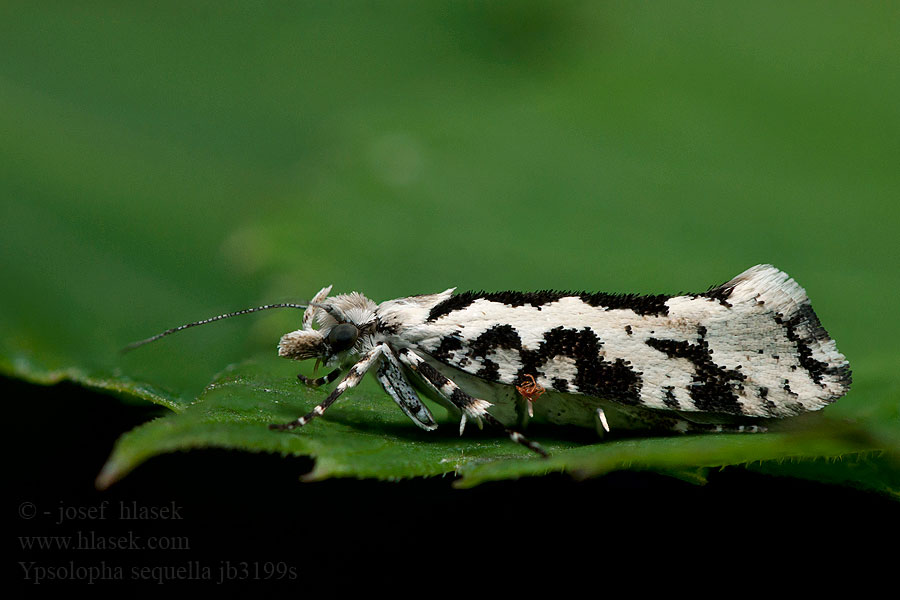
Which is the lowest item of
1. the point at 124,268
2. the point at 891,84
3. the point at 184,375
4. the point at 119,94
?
the point at 184,375

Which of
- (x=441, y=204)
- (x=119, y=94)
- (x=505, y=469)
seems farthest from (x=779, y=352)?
(x=119, y=94)

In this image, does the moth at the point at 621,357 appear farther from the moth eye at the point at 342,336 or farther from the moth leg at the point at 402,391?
the moth eye at the point at 342,336

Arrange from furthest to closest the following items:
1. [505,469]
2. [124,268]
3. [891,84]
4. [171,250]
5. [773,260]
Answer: [891,84] → [171,250] → [124,268] → [773,260] → [505,469]

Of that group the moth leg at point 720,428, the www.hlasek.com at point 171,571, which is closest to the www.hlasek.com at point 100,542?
the www.hlasek.com at point 171,571

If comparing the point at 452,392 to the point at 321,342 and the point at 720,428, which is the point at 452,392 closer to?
the point at 321,342

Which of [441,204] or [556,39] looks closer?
[441,204]

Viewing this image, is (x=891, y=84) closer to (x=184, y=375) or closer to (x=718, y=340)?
(x=718, y=340)

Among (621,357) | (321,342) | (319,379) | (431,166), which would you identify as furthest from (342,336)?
(431,166)
